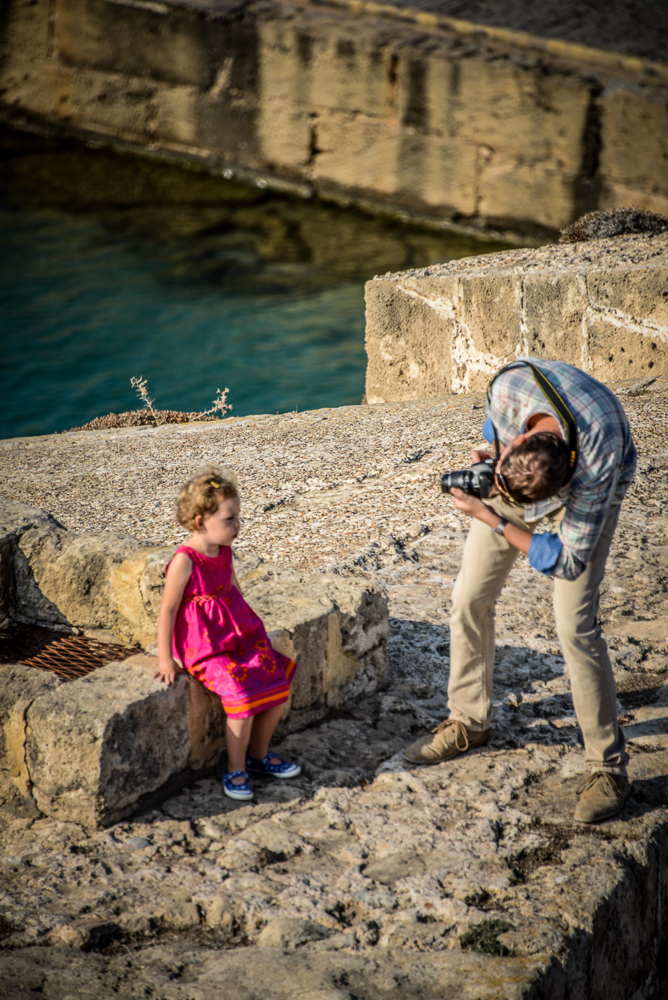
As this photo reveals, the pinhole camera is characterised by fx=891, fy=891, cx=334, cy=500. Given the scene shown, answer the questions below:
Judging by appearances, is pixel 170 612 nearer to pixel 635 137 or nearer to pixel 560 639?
pixel 560 639

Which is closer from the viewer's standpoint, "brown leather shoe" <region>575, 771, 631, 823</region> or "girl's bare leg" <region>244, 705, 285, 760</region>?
"brown leather shoe" <region>575, 771, 631, 823</region>

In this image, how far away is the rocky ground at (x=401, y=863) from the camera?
2.22m

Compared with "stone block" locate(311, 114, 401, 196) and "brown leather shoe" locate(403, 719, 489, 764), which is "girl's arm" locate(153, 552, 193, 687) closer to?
"brown leather shoe" locate(403, 719, 489, 764)

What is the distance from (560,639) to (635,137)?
10.5 m

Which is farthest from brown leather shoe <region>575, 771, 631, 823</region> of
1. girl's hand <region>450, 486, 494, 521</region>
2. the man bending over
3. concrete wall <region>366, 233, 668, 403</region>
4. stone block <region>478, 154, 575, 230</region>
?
stone block <region>478, 154, 575, 230</region>

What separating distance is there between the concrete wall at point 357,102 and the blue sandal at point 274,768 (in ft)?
34.6

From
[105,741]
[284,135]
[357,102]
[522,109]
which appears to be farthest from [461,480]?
[284,135]

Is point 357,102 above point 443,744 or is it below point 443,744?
above

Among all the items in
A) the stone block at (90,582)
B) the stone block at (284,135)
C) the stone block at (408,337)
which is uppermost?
the stone block at (284,135)

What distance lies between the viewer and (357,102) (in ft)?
43.8

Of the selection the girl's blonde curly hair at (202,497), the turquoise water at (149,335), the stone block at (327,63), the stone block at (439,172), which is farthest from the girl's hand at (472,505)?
the stone block at (327,63)

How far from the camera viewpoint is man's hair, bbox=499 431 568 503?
2.50m

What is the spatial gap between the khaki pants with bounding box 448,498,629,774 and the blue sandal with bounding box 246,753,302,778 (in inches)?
23.7

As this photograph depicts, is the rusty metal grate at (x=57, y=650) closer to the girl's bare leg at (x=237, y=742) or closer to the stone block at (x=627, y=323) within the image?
the girl's bare leg at (x=237, y=742)
